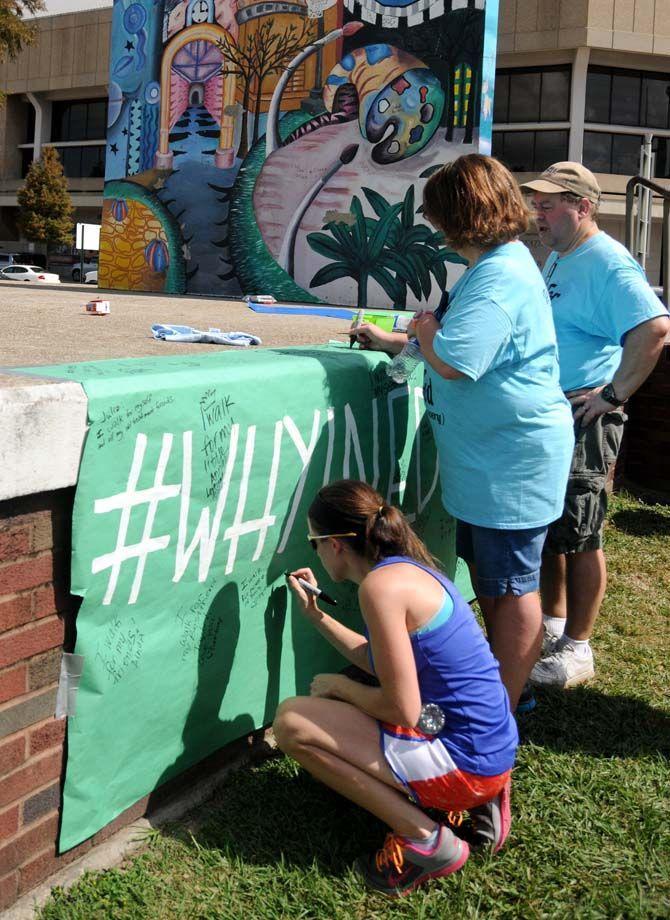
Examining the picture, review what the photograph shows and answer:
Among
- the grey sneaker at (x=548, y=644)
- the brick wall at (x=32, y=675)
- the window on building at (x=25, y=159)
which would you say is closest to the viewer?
the brick wall at (x=32, y=675)

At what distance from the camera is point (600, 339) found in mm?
3576

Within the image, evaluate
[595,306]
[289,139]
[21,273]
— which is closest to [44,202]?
[21,273]

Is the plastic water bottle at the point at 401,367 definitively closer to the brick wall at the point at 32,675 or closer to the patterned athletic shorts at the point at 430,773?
the patterned athletic shorts at the point at 430,773

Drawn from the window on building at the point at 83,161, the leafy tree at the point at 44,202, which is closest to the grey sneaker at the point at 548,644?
the leafy tree at the point at 44,202

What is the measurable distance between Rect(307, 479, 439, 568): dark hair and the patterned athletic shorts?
0.46 meters

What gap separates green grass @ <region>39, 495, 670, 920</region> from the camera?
7.68 feet

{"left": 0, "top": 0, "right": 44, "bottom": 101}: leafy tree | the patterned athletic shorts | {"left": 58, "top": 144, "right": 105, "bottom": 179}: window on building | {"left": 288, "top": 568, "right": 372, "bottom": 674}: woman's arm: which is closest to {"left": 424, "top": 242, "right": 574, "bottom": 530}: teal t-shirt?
{"left": 288, "top": 568, "right": 372, "bottom": 674}: woman's arm

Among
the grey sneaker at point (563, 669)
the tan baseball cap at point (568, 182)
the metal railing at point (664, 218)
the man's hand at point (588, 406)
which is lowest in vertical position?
the grey sneaker at point (563, 669)

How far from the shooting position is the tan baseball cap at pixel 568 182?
3453mm

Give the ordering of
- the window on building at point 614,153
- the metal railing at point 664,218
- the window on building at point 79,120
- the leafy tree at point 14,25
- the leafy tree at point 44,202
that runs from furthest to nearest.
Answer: the window on building at point 79,120, the leafy tree at point 44,202, the window on building at point 614,153, the leafy tree at point 14,25, the metal railing at point 664,218

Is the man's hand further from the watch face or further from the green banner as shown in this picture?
the watch face

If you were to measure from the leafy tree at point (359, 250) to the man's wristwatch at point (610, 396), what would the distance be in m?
13.7

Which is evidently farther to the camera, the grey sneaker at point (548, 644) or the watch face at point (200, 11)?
the watch face at point (200, 11)

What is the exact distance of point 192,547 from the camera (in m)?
2.67
